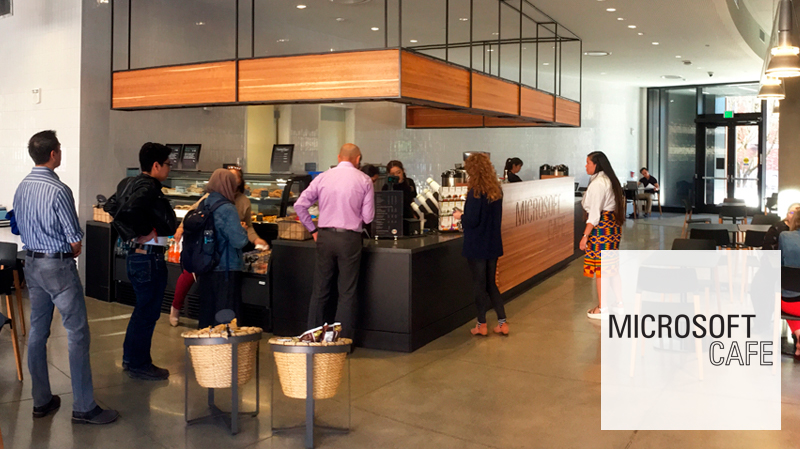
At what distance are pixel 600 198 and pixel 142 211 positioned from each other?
4.03 meters

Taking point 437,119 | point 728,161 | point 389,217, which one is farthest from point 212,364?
point 728,161

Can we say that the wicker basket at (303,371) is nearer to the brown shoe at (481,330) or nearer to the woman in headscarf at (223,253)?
the woman in headscarf at (223,253)

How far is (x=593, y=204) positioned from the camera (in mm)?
6391

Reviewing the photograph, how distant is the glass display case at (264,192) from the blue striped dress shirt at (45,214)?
2.95 metres

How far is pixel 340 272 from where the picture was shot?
5227 millimetres

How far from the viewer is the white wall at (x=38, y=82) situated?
744 centimetres

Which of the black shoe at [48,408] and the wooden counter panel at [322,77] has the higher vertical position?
the wooden counter panel at [322,77]

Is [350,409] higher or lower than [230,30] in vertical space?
lower

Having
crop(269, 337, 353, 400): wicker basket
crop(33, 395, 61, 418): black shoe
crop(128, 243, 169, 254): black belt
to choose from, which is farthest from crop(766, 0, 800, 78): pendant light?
crop(33, 395, 61, 418): black shoe

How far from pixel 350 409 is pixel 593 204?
339 cm

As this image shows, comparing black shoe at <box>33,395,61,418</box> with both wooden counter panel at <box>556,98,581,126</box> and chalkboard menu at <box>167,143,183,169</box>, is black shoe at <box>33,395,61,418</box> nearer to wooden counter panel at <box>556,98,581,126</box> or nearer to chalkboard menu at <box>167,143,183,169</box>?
chalkboard menu at <box>167,143,183,169</box>

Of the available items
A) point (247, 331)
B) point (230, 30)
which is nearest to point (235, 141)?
point (230, 30)

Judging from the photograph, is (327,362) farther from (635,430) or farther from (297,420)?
Answer: (635,430)

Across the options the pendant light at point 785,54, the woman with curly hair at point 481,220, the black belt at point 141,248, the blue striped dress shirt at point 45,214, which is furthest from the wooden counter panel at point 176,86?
the pendant light at point 785,54
